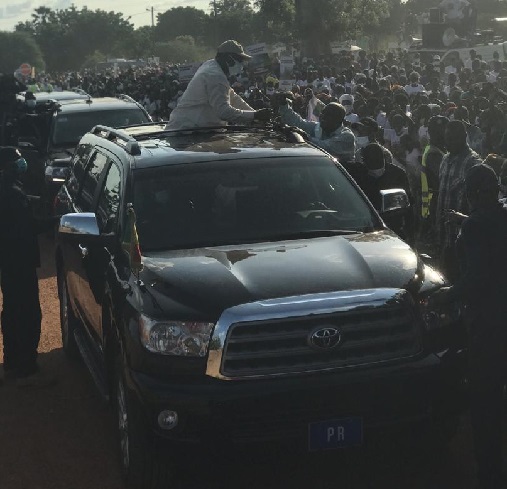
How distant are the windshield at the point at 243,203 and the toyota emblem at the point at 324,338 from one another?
3.73ft

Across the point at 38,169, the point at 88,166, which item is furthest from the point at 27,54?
the point at 88,166

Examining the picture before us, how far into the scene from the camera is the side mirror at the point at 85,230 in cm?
613

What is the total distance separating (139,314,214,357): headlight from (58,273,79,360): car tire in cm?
303

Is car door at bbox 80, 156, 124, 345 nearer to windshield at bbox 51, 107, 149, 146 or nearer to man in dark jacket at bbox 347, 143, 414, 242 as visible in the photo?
man in dark jacket at bbox 347, 143, 414, 242

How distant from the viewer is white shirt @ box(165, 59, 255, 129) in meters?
9.27

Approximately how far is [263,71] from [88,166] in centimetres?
2023

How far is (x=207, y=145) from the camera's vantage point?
22.6ft

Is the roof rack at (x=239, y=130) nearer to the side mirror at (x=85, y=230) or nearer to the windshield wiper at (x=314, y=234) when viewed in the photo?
the windshield wiper at (x=314, y=234)

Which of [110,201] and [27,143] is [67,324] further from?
[27,143]

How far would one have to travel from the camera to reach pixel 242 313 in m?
4.96

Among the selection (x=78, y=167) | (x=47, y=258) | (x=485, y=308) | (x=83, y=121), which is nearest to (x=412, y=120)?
(x=83, y=121)

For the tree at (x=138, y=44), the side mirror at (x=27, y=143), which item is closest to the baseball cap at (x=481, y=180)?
the side mirror at (x=27, y=143)

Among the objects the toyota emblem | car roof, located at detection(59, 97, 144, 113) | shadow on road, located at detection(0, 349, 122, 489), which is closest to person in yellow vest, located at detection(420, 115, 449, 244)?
shadow on road, located at detection(0, 349, 122, 489)

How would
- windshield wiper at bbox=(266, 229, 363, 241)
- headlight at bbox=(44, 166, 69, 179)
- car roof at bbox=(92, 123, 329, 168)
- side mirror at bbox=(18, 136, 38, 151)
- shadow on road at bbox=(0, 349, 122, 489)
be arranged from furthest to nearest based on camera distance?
side mirror at bbox=(18, 136, 38, 151), headlight at bbox=(44, 166, 69, 179), car roof at bbox=(92, 123, 329, 168), windshield wiper at bbox=(266, 229, 363, 241), shadow on road at bbox=(0, 349, 122, 489)
